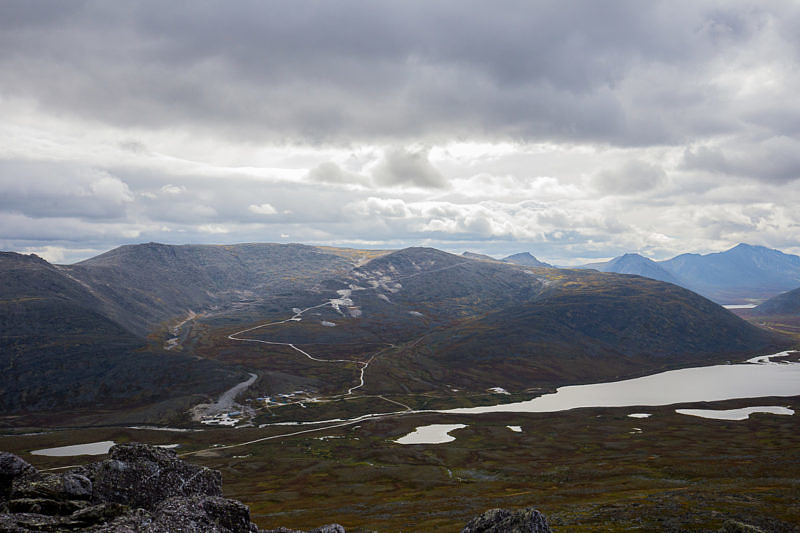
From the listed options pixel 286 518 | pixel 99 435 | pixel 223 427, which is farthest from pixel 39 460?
pixel 286 518

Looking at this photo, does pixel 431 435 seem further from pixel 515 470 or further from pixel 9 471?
pixel 9 471

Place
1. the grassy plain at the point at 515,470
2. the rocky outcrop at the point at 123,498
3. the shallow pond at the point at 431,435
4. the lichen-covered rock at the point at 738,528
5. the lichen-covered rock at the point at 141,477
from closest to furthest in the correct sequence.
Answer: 1. the rocky outcrop at the point at 123,498
2. the lichen-covered rock at the point at 738,528
3. the lichen-covered rock at the point at 141,477
4. the grassy plain at the point at 515,470
5. the shallow pond at the point at 431,435

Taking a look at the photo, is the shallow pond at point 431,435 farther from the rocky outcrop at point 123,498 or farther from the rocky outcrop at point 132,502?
the rocky outcrop at point 132,502

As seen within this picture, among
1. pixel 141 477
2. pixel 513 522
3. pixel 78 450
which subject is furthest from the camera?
pixel 78 450

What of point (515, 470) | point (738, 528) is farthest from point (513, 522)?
point (515, 470)

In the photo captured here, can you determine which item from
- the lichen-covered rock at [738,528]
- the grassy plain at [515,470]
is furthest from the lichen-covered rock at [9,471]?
the lichen-covered rock at [738,528]

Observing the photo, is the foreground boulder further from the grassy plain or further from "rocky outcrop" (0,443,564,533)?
the grassy plain

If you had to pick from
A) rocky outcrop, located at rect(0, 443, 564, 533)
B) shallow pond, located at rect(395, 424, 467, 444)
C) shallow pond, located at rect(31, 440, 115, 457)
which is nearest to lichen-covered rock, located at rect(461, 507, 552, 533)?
rocky outcrop, located at rect(0, 443, 564, 533)
